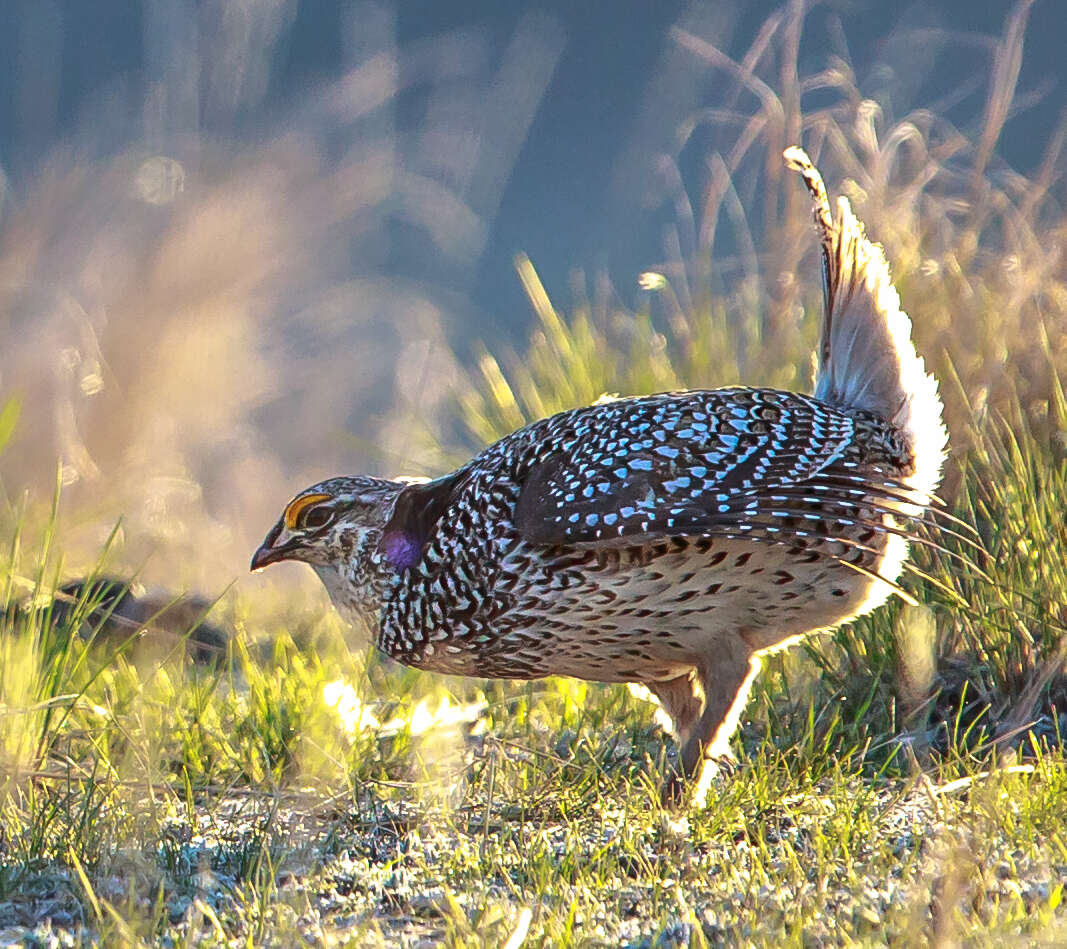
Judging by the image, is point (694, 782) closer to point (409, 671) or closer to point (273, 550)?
point (409, 671)

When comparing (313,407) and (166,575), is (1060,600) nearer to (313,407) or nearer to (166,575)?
(166,575)

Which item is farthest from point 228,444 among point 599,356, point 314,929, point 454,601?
point 314,929

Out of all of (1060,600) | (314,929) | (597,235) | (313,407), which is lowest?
(597,235)

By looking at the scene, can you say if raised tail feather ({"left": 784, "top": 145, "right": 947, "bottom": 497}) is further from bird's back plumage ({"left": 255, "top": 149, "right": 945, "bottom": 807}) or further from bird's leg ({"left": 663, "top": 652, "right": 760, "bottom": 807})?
bird's leg ({"left": 663, "top": 652, "right": 760, "bottom": 807})

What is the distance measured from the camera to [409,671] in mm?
5148

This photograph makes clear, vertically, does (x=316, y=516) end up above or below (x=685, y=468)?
below

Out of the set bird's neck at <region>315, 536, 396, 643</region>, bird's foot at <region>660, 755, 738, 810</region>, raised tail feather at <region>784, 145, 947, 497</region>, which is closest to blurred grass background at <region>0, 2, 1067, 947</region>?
bird's foot at <region>660, 755, 738, 810</region>

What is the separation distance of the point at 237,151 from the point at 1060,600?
588 cm

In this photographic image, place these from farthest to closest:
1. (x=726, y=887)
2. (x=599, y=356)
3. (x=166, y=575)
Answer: (x=166, y=575) < (x=599, y=356) < (x=726, y=887)

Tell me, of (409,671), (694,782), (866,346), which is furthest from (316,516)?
(866,346)

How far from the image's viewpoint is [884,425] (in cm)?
429

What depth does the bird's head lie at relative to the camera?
4.74m

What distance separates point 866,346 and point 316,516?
165 cm

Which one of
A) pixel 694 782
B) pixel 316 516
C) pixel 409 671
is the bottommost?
pixel 409 671
